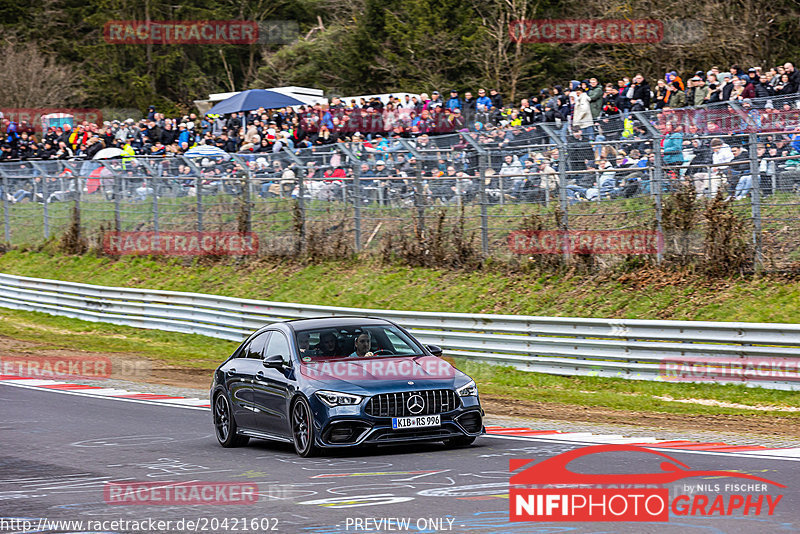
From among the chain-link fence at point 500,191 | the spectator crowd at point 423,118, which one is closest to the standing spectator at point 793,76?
the spectator crowd at point 423,118

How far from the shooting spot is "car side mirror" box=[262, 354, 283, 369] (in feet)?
38.2

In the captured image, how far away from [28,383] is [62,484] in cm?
1072

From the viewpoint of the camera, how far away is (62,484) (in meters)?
9.93

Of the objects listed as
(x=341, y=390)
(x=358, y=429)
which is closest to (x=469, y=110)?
(x=341, y=390)

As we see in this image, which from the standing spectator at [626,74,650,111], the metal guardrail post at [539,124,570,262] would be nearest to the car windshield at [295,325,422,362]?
the metal guardrail post at [539,124,570,262]

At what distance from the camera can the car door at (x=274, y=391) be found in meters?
11.5

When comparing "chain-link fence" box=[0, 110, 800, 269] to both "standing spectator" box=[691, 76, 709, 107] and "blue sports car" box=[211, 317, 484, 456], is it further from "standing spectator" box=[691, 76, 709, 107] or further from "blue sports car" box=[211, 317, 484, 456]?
"blue sports car" box=[211, 317, 484, 456]

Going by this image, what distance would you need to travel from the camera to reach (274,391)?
38.3ft

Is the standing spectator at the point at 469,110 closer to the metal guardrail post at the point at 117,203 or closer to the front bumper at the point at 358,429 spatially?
the metal guardrail post at the point at 117,203

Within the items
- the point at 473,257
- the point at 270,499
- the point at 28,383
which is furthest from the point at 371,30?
the point at 270,499

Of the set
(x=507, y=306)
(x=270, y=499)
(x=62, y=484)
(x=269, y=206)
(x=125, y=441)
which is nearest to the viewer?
(x=270, y=499)

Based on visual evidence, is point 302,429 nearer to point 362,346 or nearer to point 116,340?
point 362,346

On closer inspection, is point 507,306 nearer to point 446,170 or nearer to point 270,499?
point 446,170

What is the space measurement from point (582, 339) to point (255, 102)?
21.9 m
